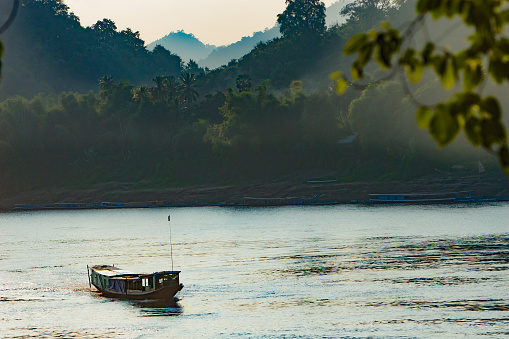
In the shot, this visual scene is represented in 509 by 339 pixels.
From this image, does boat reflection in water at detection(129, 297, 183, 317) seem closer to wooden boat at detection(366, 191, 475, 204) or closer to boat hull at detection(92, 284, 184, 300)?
boat hull at detection(92, 284, 184, 300)

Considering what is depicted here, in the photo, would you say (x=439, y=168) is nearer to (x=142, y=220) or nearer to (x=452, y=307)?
(x=142, y=220)

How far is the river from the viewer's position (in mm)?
54438

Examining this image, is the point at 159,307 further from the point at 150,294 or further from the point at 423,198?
the point at 423,198

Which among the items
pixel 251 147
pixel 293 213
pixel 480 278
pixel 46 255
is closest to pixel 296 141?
pixel 251 147

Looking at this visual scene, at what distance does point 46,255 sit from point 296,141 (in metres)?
90.9

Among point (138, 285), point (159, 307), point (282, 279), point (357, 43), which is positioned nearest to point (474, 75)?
point (357, 43)

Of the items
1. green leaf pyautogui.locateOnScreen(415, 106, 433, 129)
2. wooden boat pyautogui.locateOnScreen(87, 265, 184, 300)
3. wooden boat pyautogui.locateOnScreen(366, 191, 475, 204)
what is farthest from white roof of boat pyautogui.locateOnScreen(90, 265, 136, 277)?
wooden boat pyautogui.locateOnScreen(366, 191, 475, 204)

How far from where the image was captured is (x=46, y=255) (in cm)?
10481

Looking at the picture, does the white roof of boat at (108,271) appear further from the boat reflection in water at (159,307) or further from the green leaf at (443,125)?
the green leaf at (443,125)

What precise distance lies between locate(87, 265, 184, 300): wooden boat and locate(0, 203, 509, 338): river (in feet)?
3.95

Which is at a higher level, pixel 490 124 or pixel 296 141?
pixel 296 141

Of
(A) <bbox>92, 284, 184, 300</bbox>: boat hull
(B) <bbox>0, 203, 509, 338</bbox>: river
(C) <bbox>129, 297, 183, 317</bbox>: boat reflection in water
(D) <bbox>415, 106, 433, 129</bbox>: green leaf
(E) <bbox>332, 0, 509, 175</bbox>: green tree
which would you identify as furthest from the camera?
(A) <bbox>92, 284, 184, 300</bbox>: boat hull

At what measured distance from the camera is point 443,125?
6.79m

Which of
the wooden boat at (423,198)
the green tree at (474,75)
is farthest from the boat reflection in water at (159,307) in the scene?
the wooden boat at (423,198)
